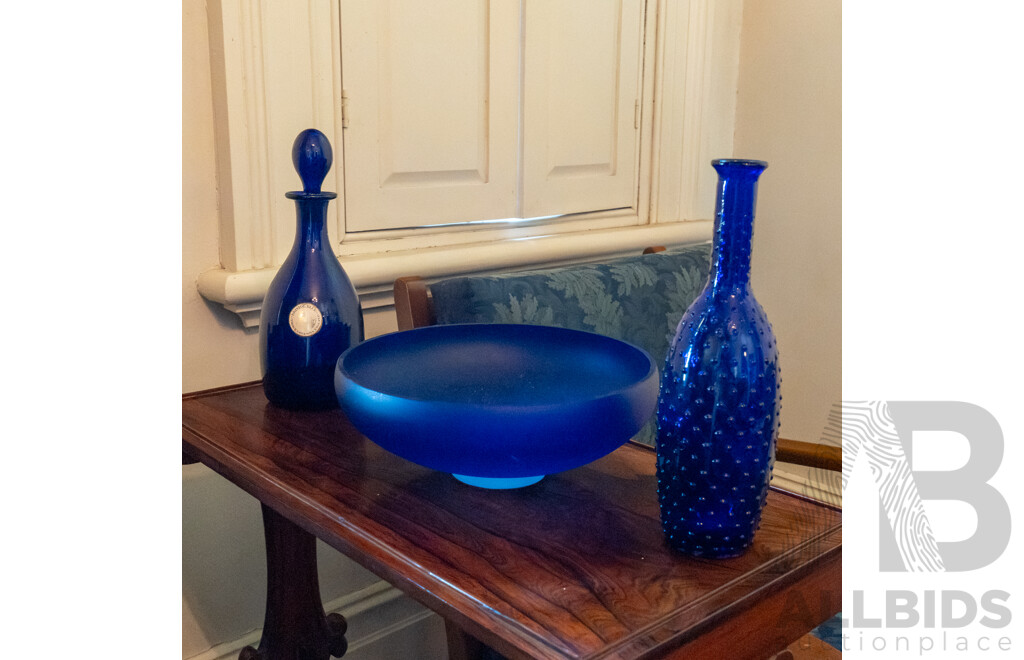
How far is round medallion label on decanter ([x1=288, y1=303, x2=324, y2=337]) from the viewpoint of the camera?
1082 millimetres

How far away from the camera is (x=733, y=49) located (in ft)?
6.57

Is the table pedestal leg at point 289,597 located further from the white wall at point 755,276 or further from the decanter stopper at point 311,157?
the decanter stopper at point 311,157

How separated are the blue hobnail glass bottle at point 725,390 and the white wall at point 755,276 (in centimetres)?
82

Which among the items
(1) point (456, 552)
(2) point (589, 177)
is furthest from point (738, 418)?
(2) point (589, 177)

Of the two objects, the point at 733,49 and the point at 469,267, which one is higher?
the point at 733,49

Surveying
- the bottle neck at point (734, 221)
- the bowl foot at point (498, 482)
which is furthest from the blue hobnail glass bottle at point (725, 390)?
the bowl foot at point (498, 482)

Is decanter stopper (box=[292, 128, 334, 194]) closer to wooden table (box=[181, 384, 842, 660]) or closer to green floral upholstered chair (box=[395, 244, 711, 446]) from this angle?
green floral upholstered chair (box=[395, 244, 711, 446])

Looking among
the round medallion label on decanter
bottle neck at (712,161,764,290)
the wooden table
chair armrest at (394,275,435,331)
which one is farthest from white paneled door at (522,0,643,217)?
bottle neck at (712,161,764,290)

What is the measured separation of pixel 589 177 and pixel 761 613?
1.17m

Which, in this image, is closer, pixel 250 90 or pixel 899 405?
pixel 250 90

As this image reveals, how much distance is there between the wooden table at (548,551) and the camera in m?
0.65
